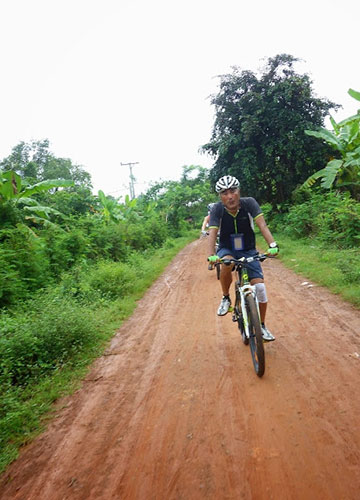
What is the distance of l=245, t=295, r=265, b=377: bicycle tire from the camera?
3487mm

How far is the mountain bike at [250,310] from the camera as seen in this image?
3521mm

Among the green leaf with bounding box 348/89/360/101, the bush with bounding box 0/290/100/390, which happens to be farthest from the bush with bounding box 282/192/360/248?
the bush with bounding box 0/290/100/390

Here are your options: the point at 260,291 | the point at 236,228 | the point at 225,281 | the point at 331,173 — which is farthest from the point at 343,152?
the point at 260,291

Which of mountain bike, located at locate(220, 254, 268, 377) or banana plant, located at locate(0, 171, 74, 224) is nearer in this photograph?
mountain bike, located at locate(220, 254, 268, 377)

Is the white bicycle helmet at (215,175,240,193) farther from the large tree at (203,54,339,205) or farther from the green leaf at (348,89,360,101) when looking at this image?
the large tree at (203,54,339,205)

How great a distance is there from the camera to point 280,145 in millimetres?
15734

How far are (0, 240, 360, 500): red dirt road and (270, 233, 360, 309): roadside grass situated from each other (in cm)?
134

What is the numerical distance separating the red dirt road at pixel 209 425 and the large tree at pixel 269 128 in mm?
12418

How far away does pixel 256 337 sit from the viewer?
3.51 meters

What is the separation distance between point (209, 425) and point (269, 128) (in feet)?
52.9

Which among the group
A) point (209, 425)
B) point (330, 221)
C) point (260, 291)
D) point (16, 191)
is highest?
point (16, 191)

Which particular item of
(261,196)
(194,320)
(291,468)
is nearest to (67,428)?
(291,468)

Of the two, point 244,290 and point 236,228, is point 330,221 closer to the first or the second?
point 236,228

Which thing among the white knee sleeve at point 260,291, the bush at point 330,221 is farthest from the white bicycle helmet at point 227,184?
the bush at point 330,221
